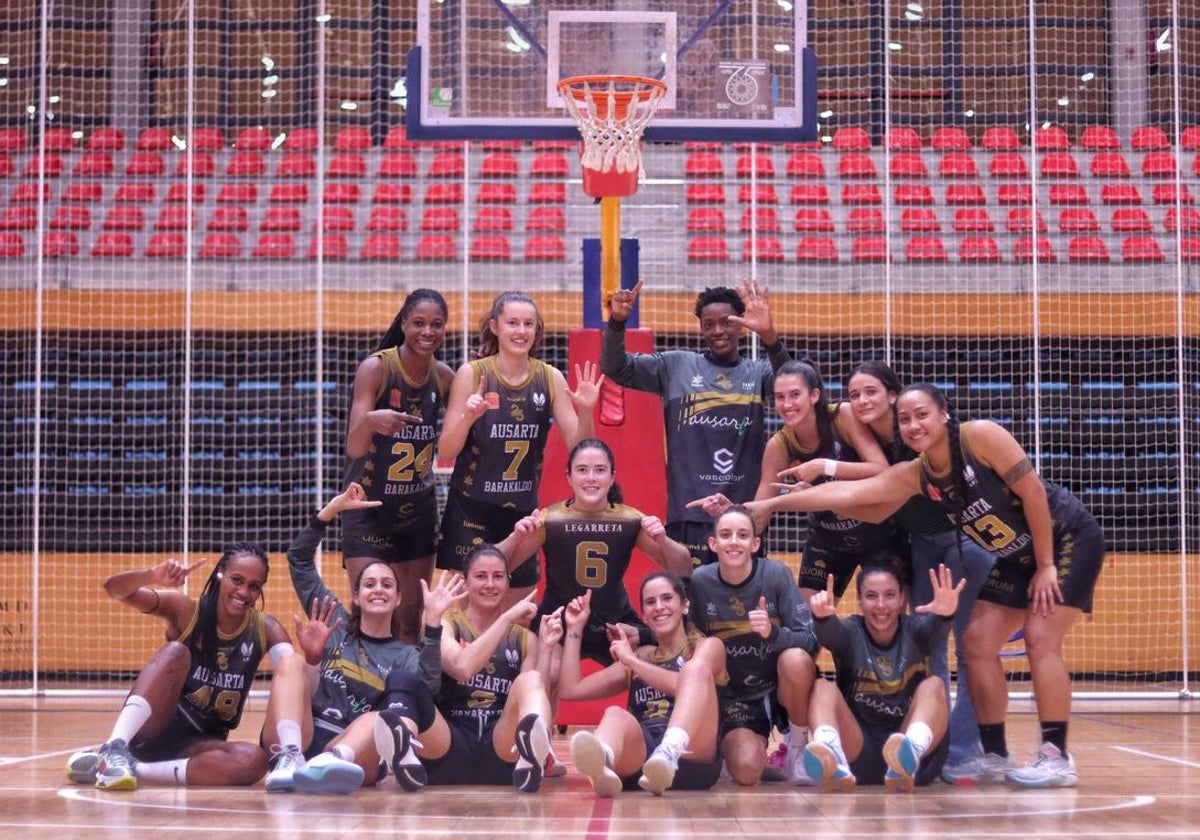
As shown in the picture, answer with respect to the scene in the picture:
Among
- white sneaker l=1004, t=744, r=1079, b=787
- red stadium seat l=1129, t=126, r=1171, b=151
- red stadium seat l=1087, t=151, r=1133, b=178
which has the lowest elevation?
white sneaker l=1004, t=744, r=1079, b=787

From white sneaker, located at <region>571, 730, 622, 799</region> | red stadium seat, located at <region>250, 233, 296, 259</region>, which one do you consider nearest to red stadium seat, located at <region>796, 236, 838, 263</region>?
red stadium seat, located at <region>250, 233, 296, 259</region>

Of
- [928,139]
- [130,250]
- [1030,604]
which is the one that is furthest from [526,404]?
[928,139]

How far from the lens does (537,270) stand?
1148 centimetres

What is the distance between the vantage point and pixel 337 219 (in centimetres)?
1205

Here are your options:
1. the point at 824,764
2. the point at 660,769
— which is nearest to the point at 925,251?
the point at 824,764

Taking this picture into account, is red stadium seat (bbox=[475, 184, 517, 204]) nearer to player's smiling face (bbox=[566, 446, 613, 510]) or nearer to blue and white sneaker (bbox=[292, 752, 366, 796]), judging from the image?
player's smiling face (bbox=[566, 446, 613, 510])

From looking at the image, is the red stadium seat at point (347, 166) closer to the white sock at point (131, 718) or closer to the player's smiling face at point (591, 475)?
the player's smiling face at point (591, 475)

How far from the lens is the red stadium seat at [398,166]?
12.4 metres

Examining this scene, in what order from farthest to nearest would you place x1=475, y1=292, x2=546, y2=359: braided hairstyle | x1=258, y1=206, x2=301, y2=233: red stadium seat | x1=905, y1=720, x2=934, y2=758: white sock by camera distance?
x1=258, y1=206, x2=301, y2=233: red stadium seat
x1=475, y1=292, x2=546, y2=359: braided hairstyle
x1=905, y1=720, x2=934, y2=758: white sock

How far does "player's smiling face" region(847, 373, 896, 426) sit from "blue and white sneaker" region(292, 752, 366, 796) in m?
2.39

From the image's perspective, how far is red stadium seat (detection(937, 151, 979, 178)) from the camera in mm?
12188

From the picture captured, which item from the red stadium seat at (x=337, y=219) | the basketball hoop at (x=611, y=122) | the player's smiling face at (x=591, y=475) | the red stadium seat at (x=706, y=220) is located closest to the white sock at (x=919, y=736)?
the player's smiling face at (x=591, y=475)

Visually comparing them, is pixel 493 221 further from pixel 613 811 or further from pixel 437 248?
pixel 613 811

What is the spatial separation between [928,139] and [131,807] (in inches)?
408
